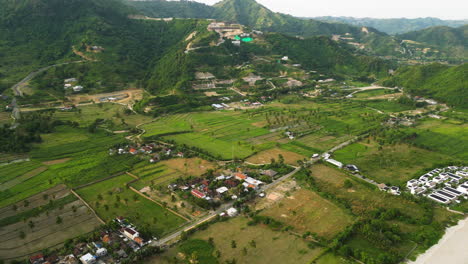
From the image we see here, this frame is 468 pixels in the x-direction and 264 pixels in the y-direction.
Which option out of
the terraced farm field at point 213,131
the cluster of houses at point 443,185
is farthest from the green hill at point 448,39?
the terraced farm field at point 213,131

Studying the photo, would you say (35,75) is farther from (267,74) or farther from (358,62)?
(358,62)

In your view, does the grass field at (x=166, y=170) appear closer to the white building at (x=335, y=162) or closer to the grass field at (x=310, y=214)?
the grass field at (x=310, y=214)

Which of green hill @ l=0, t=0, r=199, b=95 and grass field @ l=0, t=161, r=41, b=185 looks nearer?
grass field @ l=0, t=161, r=41, b=185

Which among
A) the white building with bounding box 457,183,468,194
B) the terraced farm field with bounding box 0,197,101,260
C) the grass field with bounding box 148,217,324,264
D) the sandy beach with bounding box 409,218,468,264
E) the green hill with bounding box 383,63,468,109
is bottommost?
the terraced farm field with bounding box 0,197,101,260

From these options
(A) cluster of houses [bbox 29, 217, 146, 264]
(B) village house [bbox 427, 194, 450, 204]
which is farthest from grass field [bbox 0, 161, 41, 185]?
(B) village house [bbox 427, 194, 450, 204]

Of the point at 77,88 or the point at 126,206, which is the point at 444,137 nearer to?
the point at 126,206

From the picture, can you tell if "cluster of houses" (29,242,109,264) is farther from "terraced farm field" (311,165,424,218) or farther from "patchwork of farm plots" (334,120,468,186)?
"patchwork of farm plots" (334,120,468,186)

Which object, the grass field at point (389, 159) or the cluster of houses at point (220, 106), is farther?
the cluster of houses at point (220, 106)
